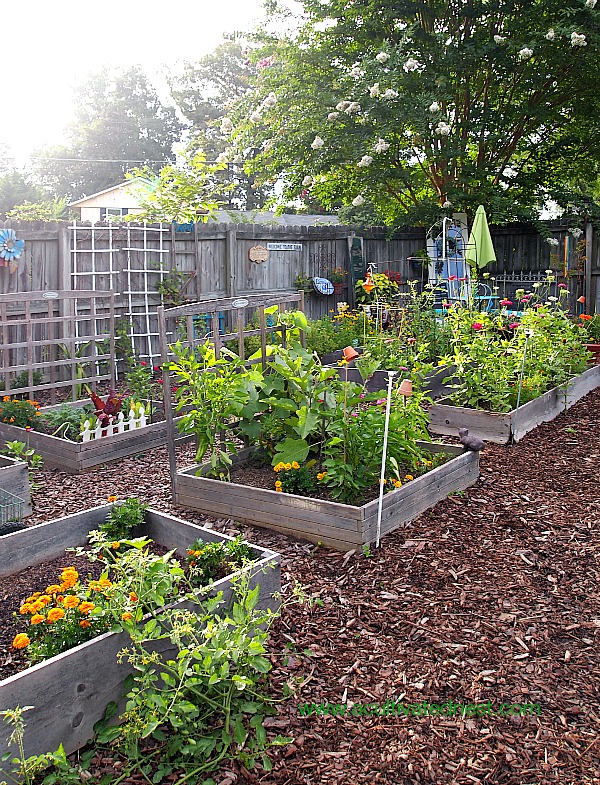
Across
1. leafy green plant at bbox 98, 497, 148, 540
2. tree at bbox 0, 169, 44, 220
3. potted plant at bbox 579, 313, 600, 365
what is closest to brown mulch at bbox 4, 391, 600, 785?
leafy green plant at bbox 98, 497, 148, 540

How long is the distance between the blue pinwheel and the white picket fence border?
2.22 m

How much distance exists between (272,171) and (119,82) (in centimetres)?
2815

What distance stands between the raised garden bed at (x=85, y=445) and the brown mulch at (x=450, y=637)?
1.02 feet

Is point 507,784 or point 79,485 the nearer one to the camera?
point 507,784

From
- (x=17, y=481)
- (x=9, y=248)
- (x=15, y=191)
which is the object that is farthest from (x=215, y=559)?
(x=15, y=191)

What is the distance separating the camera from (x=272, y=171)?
42.1 ft

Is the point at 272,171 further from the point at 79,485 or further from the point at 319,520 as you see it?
the point at 319,520

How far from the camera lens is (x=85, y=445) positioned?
5.27m

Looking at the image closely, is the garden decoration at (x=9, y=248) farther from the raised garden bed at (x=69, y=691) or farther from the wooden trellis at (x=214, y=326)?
the raised garden bed at (x=69, y=691)

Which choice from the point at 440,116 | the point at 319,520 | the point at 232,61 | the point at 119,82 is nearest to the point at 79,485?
the point at 319,520

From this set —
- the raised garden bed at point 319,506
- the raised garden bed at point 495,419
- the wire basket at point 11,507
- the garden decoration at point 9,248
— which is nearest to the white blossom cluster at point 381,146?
the raised garden bed at point 495,419

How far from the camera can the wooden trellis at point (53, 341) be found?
6074 mm

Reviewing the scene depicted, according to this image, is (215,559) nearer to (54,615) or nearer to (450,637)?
Answer: (54,615)

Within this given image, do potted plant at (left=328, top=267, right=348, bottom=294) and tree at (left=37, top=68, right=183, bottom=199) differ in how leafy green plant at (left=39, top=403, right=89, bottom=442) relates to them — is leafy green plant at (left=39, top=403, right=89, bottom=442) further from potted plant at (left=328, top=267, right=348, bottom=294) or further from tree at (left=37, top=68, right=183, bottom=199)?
tree at (left=37, top=68, right=183, bottom=199)
